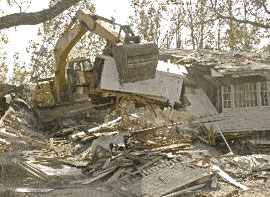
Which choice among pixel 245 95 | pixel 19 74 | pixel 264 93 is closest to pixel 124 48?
pixel 245 95

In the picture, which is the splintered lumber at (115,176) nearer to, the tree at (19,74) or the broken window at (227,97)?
the broken window at (227,97)

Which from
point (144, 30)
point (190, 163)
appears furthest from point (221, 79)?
point (144, 30)

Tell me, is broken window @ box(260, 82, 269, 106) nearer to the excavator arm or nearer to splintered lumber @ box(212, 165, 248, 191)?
splintered lumber @ box(212, 165, 248, 191)

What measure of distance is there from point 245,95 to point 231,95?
72 centimetres

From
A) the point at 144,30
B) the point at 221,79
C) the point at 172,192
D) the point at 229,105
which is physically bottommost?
the point at 172,192

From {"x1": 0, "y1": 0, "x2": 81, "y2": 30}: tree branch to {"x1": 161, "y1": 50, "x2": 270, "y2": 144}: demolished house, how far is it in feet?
32.5

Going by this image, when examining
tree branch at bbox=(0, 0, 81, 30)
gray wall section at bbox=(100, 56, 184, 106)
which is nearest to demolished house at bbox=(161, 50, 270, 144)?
gray wall section at bbox=(100, 56, 184, 106)

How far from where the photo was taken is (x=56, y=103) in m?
21.1

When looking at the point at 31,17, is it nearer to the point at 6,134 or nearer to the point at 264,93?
the point at 6,134

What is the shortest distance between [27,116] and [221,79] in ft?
34.5

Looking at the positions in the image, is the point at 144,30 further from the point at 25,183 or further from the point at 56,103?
the point at 25,183

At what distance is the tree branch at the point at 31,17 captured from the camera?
1257 centimetres

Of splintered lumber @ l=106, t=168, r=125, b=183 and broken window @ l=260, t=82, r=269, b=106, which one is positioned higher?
broken window @ l=260, t=82, r=269, b=106

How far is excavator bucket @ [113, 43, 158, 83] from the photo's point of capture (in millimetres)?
12625
